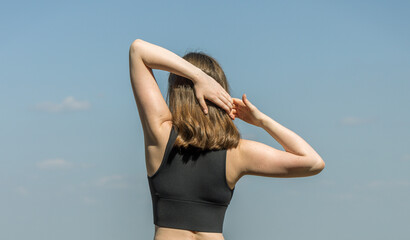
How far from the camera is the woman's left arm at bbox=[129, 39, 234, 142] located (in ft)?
10.9

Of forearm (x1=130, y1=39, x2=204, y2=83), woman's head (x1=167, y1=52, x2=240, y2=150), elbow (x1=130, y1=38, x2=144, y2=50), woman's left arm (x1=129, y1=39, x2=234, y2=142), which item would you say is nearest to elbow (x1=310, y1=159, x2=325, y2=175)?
woman's head (x1=167, y1=52, x2=240, y2=150)

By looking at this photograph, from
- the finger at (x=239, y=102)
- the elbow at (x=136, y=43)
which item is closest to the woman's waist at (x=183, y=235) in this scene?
the finger at (x=239, y=102)

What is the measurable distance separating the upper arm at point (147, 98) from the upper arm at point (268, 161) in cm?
58

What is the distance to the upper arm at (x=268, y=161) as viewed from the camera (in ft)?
10.8

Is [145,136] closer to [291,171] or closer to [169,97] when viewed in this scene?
[169,97]

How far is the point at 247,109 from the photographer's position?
367 cm

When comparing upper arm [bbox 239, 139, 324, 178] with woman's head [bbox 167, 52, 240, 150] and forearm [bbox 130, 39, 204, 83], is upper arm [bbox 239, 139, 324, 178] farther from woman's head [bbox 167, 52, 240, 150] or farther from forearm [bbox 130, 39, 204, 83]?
forearm [bbox 130, 39, 204, 83]

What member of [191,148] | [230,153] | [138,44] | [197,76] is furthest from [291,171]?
[138,44]

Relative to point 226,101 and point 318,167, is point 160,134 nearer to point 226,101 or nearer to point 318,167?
point 226,101

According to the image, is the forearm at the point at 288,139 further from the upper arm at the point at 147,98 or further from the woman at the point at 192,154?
the upper arm at the point at 147,98

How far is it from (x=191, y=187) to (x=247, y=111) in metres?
0.76

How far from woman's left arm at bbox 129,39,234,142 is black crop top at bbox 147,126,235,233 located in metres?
0.21

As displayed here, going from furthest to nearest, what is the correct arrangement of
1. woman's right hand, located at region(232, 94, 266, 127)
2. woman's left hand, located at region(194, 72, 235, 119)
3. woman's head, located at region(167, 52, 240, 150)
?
woman's right hand, located at region(232, 94, 266, 127) → woman's left hand, located at region(194, 72, 235, 119) → woman's head, located at region(167, 52, 240, 150)

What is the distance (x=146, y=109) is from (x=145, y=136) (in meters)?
0.21
